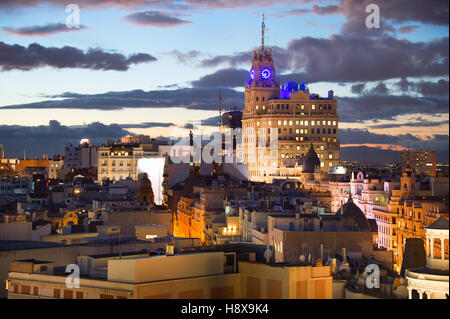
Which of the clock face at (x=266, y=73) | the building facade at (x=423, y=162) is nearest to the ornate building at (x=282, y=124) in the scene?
the clock face at (x=266, y=73)

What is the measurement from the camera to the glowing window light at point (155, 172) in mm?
134075

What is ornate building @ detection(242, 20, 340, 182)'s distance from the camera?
587ft

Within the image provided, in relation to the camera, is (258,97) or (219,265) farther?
(258,97)

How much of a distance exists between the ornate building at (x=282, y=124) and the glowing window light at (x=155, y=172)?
25224 mm

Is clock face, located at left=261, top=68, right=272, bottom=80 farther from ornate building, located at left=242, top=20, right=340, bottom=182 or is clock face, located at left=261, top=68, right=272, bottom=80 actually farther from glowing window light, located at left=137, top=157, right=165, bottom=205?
glowing window light, located at left=137, top=157, right=165, bottom=205

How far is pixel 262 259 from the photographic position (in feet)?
143

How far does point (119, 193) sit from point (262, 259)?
230 ft

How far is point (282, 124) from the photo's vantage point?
602 feet

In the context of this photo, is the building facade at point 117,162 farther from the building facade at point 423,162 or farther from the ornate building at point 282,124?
the building facade at point 423,162

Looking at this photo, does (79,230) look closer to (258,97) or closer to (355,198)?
(355,198)

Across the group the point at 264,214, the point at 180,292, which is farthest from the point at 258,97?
the point at 180,292

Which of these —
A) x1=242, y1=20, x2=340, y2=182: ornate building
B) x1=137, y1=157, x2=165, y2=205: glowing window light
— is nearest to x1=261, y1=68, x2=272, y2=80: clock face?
x1=242, y1=20, x2=340, y2=182: ornate building

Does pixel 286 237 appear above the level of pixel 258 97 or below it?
below
